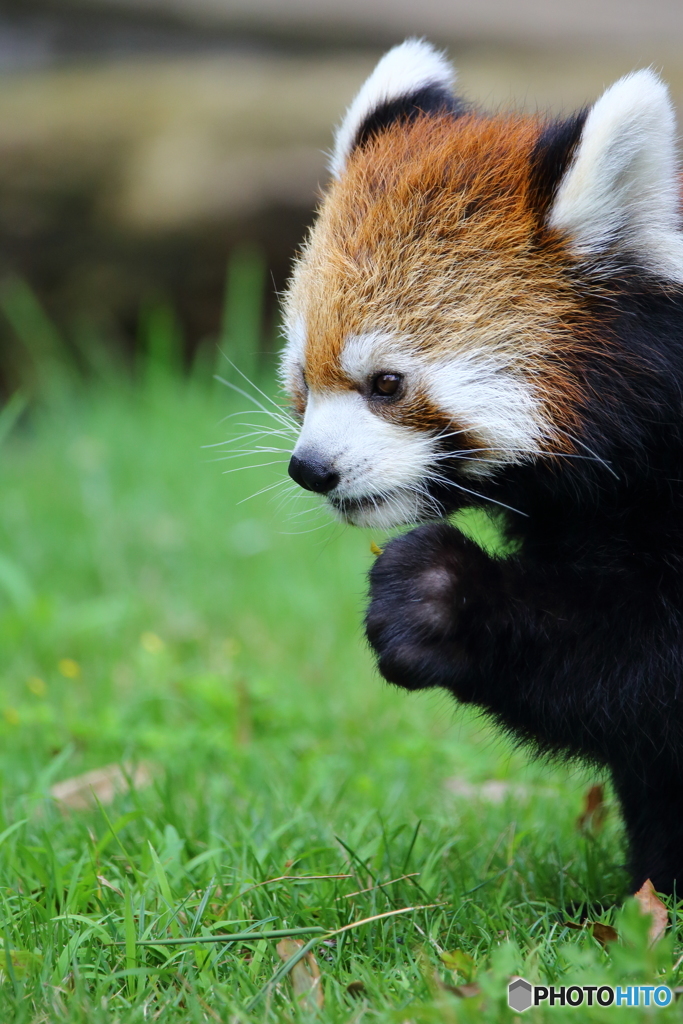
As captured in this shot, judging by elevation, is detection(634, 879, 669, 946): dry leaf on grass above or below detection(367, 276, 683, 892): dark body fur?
below

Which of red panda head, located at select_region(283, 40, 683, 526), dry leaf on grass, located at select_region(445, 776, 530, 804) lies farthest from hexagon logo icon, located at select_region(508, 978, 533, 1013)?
dry leaf on grass, located at select_region(445, 776, 530, 804)

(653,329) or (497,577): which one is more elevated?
(653,329)

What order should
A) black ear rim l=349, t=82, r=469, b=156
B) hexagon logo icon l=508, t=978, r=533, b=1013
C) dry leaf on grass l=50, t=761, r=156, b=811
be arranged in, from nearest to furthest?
1. hexagon logo icon l=508, t=978, r=533, b=1013
2. black ear rim l=349, t=82, r=469, b=156
3. dry leaf on grass l=50, t=761, r=156, b=811

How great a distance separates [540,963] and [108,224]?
267 inches

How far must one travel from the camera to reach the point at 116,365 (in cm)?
790

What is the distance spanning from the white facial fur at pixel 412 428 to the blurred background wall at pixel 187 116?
5.65 metres

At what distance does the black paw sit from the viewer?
7.46 feet

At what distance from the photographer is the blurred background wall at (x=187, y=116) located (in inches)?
302

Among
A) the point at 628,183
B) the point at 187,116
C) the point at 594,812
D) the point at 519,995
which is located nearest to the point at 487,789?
the point at 594,812

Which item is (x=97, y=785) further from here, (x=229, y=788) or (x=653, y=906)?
(x=653, y=906)

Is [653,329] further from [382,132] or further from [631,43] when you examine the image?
[631,43]

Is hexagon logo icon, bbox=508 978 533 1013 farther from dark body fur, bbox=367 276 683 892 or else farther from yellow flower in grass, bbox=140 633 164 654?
yellow flower in grass, bbox=140 633 164 654

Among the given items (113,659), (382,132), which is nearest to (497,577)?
(382,132)

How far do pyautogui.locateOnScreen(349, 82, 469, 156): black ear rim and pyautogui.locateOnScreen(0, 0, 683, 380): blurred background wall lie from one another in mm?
4826
